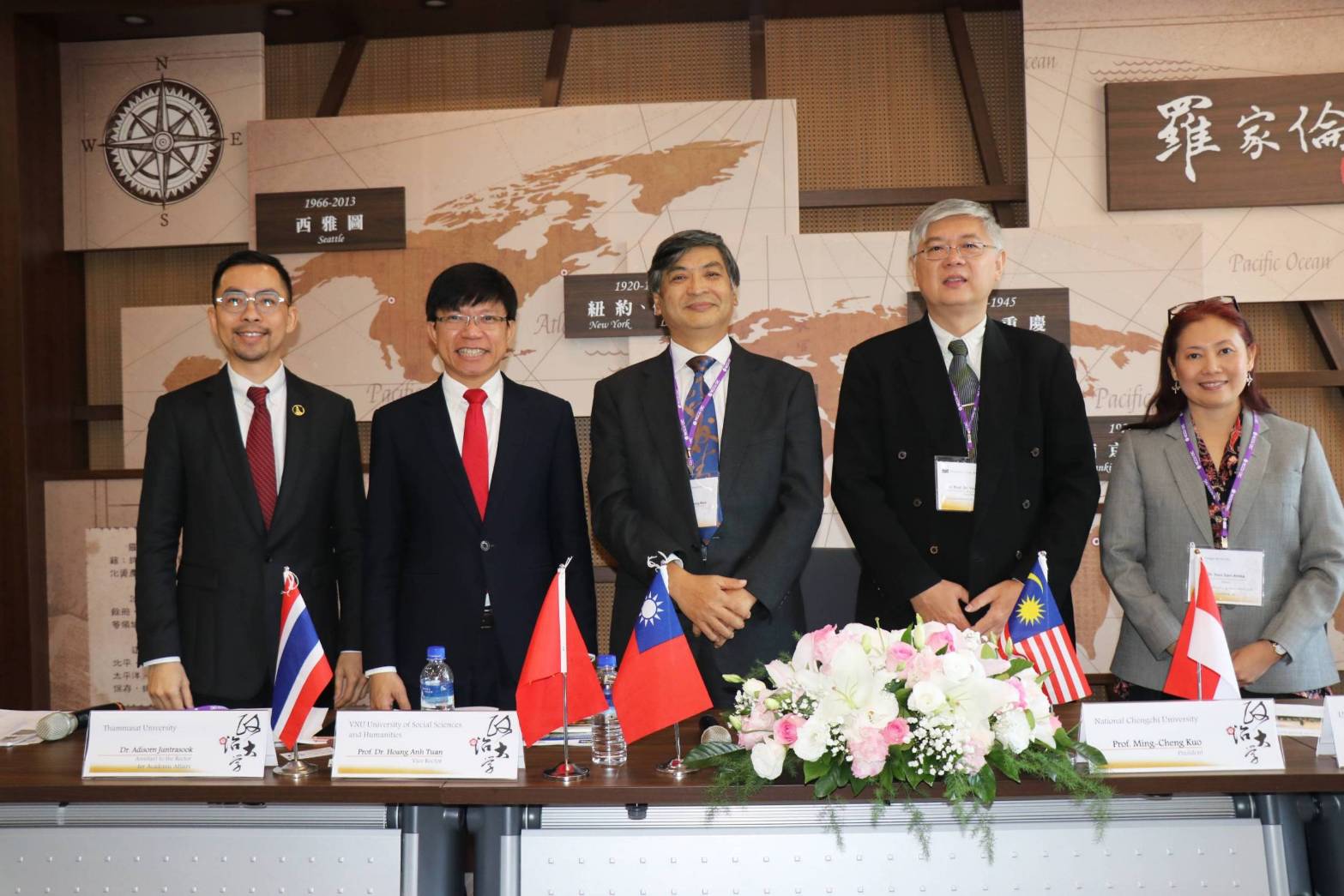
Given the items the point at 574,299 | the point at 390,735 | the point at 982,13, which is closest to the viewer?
the point at 390,735

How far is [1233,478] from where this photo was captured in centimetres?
267

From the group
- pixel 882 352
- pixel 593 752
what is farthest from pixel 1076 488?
pixel 593 752

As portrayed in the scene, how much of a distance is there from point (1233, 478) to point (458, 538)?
1.84m

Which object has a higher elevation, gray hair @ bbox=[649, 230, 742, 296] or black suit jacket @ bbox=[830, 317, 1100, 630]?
gray hair @ bbox=[649, 230, 742, 296]

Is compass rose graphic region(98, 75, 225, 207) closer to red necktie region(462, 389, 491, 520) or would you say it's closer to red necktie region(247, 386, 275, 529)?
red necktie region(247, 386, 275, 529)

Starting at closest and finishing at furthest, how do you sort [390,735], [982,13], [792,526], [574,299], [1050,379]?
[390,735] < [792,526] < [1050,379] < [574,299] < [982,13]

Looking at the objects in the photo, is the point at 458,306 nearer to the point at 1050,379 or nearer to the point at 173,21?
the point at 1050,379

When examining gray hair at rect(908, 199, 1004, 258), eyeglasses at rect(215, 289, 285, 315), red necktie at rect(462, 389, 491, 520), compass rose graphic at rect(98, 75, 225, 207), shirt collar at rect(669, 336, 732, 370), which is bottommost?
red necktie at rect(462, 389, 491, 520)

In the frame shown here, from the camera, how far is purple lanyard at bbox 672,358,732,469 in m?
2.65

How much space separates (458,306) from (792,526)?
983 mm

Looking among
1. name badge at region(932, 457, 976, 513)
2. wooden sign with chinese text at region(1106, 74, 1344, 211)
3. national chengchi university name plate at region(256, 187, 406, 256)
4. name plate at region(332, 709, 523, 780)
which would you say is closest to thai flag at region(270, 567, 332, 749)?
name plate at region(332, 709, 523, 780)

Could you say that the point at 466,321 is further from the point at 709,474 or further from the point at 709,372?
the point at 709,474

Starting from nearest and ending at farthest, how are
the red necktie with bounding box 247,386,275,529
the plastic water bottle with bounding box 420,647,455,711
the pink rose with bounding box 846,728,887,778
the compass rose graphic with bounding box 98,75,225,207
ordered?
the pink rose with bounding box 846,728,887,778
the plastic water bottle with bounding box 420,647,455,711
the red necktie with bounding box 247,386,275,529
the compass rose graphic with bounding box 98,75,225,207

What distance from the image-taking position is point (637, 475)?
2.64 meters
